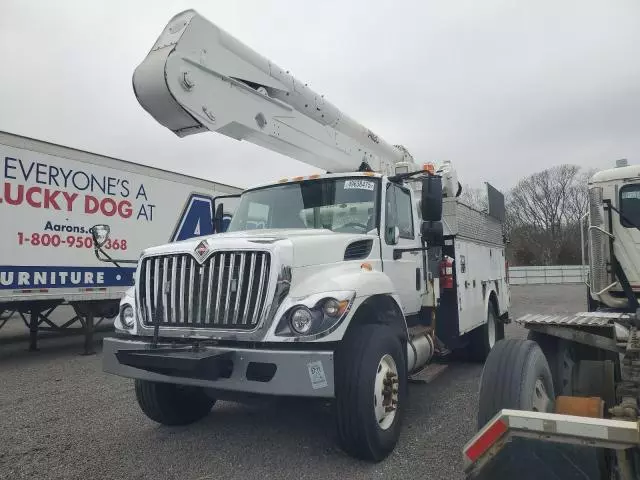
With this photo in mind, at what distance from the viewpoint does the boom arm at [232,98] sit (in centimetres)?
434

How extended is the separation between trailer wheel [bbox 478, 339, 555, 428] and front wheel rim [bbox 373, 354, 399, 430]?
95cm

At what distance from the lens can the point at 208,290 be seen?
3824 mm

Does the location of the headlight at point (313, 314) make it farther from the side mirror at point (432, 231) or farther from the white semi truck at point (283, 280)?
the side mirror at point (432, 231)

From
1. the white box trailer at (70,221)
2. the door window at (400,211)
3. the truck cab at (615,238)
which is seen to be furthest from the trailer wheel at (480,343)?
the white box trailer at (70,221)

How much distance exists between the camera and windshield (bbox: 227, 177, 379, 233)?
485 centimetres

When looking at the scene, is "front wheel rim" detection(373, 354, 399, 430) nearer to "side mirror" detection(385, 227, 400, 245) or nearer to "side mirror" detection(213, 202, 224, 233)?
"side mirror" detection(385, 227, 400, 245)

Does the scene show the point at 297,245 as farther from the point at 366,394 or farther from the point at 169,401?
the point at 169,401

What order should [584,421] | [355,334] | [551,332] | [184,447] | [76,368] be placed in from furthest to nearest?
[76,368], [184,447], [355,334], [551,332], [584,421]

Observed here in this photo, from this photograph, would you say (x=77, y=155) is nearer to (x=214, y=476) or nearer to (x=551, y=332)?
(x=214, y=476)

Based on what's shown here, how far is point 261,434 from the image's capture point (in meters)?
4.42

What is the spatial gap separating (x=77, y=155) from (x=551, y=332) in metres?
8.22

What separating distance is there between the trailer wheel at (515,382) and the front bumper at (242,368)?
0.99 m

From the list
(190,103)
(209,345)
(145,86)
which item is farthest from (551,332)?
(145,86)

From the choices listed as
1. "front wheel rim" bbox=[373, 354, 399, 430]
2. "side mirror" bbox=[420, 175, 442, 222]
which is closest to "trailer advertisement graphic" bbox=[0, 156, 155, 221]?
"side mirror" bbox=[420, 175, 442, 222]
